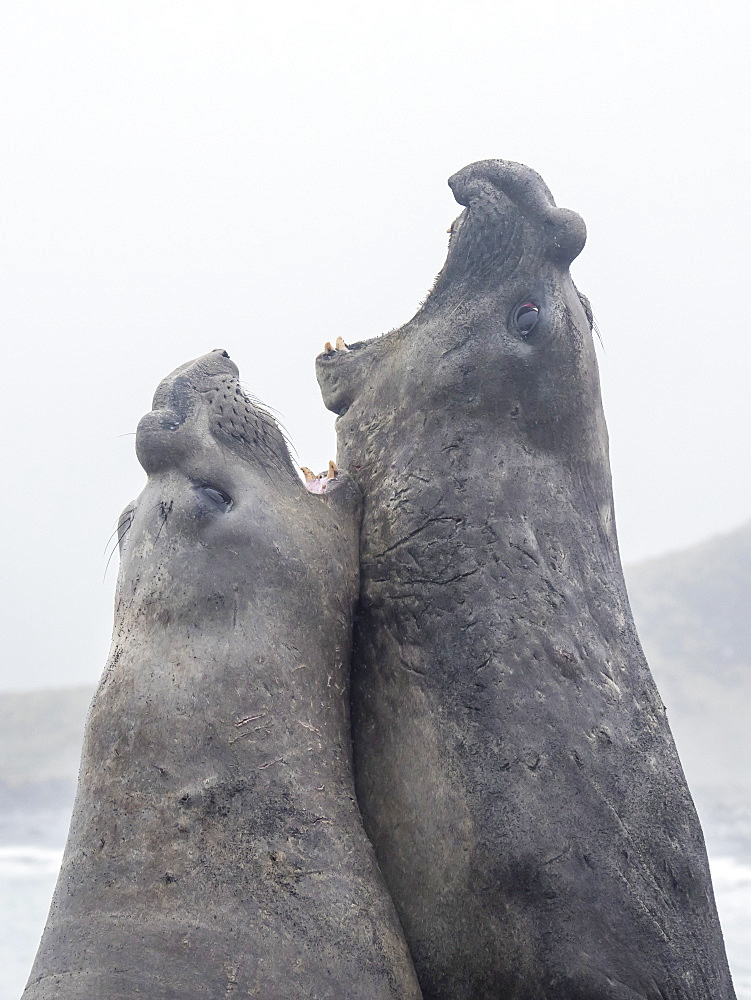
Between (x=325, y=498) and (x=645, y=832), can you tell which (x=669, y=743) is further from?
(x=325, y=498)

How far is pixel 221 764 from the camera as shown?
10.2ft

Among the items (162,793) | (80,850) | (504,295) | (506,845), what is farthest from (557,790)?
(504,295)

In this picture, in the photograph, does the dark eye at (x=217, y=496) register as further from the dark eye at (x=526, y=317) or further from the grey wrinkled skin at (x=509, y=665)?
the dark eye at (x=526, y=317)

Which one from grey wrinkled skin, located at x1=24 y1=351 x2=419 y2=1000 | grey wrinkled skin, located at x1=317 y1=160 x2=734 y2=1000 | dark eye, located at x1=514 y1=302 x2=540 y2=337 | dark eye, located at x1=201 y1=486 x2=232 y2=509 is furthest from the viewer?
dark eye, located at x1=514 y1=302 x2=540 y2=337

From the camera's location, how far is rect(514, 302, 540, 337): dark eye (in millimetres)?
3770

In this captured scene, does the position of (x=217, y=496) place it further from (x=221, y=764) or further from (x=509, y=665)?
(x=509, y=665)

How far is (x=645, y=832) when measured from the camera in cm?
331

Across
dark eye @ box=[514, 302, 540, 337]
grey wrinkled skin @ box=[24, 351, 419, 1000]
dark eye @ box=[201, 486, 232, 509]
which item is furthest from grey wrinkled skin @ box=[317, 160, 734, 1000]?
dark eye @ box=[201, 486, 232, 509]

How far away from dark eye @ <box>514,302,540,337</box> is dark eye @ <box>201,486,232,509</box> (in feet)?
3.64

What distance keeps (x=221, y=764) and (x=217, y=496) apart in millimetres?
829

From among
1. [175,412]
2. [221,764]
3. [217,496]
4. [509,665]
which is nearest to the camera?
[221,764]

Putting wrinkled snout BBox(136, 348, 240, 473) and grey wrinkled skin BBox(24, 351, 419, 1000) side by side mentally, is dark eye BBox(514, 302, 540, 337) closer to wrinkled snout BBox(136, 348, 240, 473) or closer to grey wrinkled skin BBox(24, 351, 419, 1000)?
grey wrinkled skin BBox(24, 351, 419, 1000)

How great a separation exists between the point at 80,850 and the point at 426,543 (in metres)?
1.34

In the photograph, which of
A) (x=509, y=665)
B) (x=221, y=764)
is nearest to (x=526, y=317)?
(x=509, y=665)
